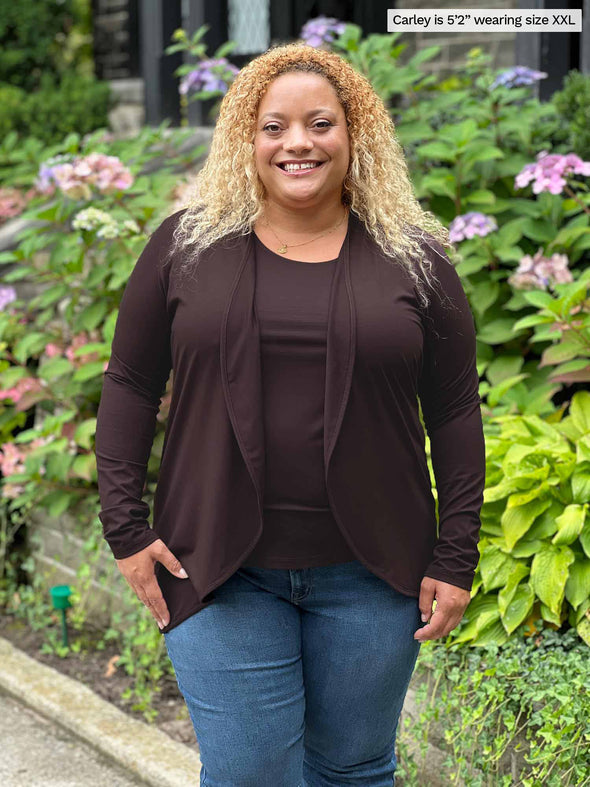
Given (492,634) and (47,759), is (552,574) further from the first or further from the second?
(47,759)

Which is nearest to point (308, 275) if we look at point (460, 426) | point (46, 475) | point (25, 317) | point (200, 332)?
point (200, 332)

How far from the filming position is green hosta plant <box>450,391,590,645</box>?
8.91ft

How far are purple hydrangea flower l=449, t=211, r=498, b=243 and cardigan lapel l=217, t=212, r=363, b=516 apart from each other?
83.2 inches

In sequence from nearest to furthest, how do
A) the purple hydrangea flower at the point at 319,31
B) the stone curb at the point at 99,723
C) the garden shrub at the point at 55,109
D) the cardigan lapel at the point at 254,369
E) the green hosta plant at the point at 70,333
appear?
A: 1. the cardigan lapel at the point at 254,369
2. the stone curb at the point at 99,723
3. the green hosta plant at the point at 70,333
4. the purple hydrangea flower at the point at 319,31
5. the garden shrub at the point at 55,109

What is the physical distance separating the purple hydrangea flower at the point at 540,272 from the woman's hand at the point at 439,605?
1927 mm

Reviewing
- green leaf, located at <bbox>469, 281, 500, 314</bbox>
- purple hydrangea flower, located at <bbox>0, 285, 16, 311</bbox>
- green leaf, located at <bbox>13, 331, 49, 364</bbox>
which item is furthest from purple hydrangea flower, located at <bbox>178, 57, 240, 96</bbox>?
green leaf, located at <bbox>469, 281, 500, 314</bbox>

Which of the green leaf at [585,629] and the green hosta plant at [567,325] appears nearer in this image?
the green leaf at [585,629]

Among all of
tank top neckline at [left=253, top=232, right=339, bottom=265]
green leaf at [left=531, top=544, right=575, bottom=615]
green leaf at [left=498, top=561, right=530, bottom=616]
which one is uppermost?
tank top neckline at [left=253, top=232, right=339, bottom=265]

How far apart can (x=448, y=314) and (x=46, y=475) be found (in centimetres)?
260

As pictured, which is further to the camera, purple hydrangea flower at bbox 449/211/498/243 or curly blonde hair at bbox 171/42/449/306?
purple hydrangea flower at bbox 449/211/498/243

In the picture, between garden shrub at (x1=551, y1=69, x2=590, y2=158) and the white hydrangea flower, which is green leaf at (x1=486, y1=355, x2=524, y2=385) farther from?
the white hydrangea flower

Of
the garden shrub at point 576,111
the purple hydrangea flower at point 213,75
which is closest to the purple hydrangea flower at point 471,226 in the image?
the garden shrub at point 576,111

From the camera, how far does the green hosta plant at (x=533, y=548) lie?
8.91 ft

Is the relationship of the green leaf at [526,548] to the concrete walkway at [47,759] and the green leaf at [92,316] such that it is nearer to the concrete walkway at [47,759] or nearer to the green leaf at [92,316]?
the concrete walkway at [47,759]
